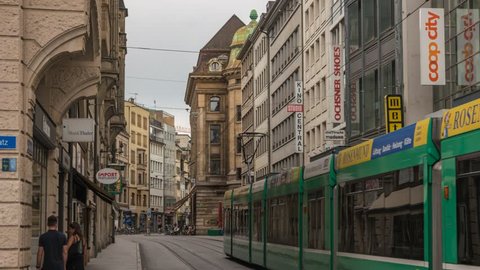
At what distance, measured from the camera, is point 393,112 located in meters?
37.8

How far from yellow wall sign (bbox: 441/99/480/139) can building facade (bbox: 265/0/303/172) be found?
52.8 metres

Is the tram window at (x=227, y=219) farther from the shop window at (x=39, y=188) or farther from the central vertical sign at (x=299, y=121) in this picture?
the central vertical sign at (x=299, y=121)

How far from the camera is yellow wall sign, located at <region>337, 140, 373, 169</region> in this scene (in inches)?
608

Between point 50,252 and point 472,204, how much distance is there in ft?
24.2

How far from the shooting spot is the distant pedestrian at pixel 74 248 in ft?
59.9

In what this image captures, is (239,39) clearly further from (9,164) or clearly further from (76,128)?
(9,164)

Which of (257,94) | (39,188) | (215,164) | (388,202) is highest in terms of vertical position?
(257,94)

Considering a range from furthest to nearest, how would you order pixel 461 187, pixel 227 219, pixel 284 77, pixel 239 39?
pixel 239 39, pixel 284 77, pixel 227 219, pixel 461 187

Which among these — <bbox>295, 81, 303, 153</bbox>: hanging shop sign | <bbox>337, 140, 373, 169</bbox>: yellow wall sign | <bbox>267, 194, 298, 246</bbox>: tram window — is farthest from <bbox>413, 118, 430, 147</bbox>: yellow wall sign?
<bbox>295, 81, 303, 153</bbox>: hanging shop sign

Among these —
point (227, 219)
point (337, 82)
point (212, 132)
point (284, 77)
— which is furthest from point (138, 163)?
point (227, 219)

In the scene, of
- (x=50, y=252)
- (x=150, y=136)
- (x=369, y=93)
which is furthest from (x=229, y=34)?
(x=50, y=252)

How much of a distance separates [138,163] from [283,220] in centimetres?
13411

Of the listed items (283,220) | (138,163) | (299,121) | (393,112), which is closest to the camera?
(283,220)

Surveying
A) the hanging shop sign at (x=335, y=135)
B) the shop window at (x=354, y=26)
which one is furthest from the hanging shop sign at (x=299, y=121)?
the hanging shop sign at (x=335, y=135)
